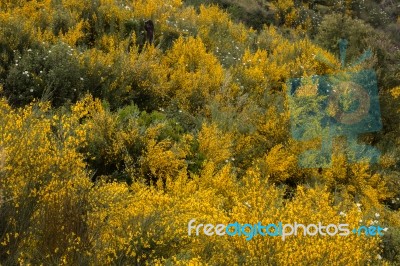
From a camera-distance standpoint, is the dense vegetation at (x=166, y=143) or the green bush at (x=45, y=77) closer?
the dense vegetation at (x=166, y=143)

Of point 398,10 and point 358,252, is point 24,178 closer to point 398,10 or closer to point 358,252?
point 358,252

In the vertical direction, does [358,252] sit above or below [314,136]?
above

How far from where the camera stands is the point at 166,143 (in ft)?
22.4

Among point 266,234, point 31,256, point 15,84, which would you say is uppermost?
point 266,234

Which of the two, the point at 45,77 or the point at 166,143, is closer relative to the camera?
the point at 166,143

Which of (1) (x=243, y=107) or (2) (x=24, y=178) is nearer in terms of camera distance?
(2) (x=24, y=178)

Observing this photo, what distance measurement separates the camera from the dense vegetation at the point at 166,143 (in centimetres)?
426

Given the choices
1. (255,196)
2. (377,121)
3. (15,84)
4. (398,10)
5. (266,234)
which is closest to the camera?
(266,234)

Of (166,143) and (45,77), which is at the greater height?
(166,143)

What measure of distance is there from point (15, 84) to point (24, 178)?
3.53 m

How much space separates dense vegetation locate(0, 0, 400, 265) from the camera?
4.26 metres

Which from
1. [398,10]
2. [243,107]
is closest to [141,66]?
[243,107]

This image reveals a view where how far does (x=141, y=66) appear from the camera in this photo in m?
8.66

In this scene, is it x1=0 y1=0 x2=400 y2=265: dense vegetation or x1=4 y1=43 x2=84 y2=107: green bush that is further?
x1=4 y1=43 x2=84 y2=107: green bush
